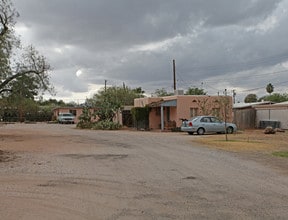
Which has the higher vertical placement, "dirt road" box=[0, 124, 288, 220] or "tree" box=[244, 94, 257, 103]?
"tree" box=[244, 94, 257, 103]

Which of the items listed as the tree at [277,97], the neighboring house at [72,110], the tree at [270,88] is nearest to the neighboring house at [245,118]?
the neighboring house at [72,110]

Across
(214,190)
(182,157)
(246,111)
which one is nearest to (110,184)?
(214,190)

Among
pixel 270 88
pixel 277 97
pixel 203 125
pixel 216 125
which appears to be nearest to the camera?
pixel 203 125

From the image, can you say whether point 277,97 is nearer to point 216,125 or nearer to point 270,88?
point 270,88

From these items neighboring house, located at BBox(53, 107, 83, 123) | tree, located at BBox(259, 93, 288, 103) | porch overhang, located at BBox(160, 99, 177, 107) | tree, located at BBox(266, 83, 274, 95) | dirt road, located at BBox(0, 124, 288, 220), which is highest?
tree, located at BBox(266, 83, 274, 95)

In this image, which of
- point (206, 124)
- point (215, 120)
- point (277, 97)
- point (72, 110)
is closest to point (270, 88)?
point (277, 97)

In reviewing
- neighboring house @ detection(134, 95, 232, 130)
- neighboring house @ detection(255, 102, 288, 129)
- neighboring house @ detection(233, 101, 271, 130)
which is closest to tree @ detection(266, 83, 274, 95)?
neighboring house @ detection(233, 101, 271, 130)

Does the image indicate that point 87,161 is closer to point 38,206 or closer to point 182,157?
point 182,157

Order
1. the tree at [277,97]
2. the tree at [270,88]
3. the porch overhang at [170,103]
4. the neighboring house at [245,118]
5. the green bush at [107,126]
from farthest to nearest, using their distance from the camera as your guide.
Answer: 1. the tree at [270,88]
2. the tree at [277,97]
3. the green bush at [107,126]
4. the neighboring house at [245,118]
5. the porch overhang at [170,103]

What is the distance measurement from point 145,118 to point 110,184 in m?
33.5

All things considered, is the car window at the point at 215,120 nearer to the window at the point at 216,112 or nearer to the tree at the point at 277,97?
the window at the point at 216,112

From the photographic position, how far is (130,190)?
933 centimetres

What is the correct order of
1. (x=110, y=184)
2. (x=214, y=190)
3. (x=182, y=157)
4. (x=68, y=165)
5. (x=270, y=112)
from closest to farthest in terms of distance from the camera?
(x=214, y=190) < (x=110, y=184) < (x=68, y=165) < (x=182, y=157) < (x=270, y=112)

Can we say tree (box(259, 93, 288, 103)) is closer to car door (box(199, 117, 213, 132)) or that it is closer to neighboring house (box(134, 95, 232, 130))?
neighboring house (box(134, 95, 232, 130))
